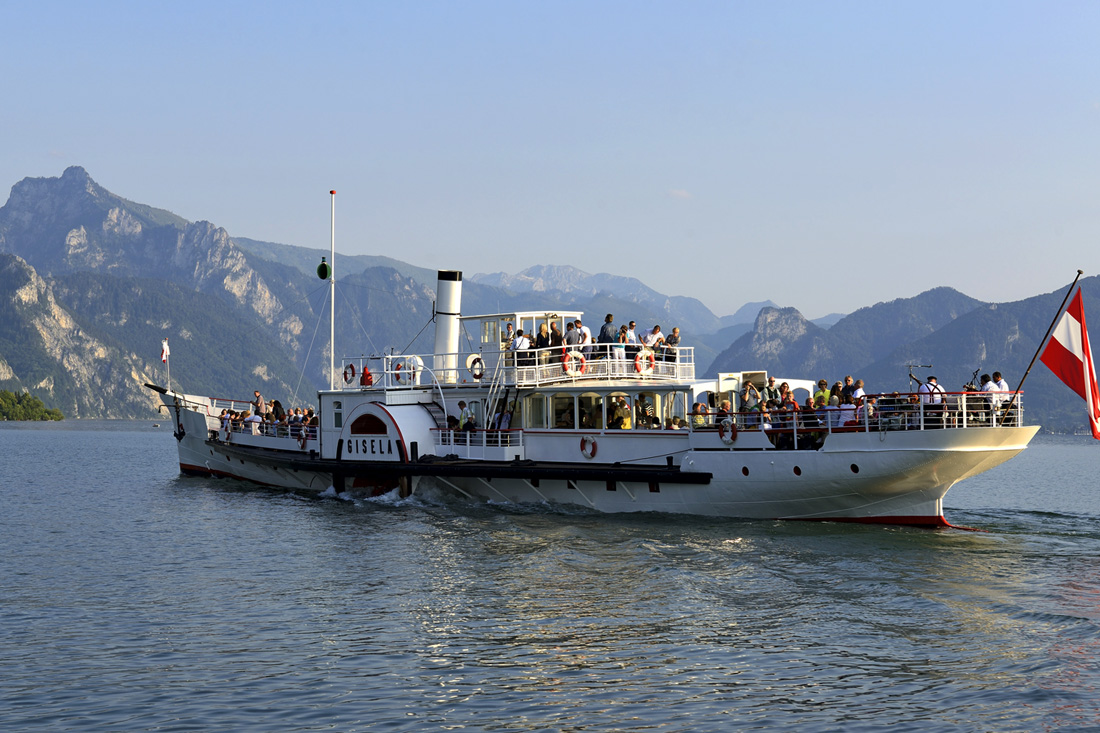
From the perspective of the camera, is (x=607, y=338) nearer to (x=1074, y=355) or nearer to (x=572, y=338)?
(x=572, y=338)

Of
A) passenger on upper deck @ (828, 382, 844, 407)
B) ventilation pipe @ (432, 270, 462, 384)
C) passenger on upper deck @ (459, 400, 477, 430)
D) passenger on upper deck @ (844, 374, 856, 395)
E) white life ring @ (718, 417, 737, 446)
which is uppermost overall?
ventilation pipe @ (432, 270, 462, 384)

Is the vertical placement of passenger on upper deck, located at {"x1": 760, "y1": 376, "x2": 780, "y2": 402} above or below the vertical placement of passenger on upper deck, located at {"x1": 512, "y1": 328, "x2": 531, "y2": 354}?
below

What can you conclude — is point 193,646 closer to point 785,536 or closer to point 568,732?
point 568,732

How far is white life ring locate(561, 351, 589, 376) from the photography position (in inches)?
1162

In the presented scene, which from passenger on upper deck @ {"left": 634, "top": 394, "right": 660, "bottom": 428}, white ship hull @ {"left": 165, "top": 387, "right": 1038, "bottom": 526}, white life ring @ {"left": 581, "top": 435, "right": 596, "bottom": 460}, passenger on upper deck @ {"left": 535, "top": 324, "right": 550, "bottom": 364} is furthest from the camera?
passenger on upper deck @ {"left": 535, "top": 324, "right": 550, "bottom": 364}

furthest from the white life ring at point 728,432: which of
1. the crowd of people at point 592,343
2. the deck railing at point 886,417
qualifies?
the crowd of people at point 592,343

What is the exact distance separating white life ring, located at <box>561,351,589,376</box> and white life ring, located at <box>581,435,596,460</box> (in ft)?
6.80

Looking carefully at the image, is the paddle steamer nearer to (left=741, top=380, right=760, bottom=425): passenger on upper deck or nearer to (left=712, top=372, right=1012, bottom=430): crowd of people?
(left=712, top=372, right=1012, bottom=430): crowd of people

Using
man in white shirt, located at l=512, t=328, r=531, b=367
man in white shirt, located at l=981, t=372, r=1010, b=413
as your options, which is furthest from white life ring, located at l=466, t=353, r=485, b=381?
man in white shirt, located at l=981, t=372, r=1010, b=413

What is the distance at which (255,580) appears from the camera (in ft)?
69.1

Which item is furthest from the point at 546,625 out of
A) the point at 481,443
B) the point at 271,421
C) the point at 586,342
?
the point at 271,421

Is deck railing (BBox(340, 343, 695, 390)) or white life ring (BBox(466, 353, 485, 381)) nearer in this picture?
deck railing (BBox(340, 343, 695, 390))

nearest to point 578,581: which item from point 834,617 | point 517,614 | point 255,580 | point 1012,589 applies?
point 517,614

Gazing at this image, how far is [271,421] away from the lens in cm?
3812
